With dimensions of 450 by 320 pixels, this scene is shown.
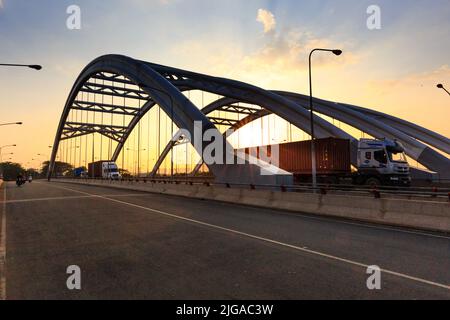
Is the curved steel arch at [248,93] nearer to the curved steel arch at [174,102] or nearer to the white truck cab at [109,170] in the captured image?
the curved steel arch at [174,102]

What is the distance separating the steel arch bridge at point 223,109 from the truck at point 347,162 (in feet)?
12.7

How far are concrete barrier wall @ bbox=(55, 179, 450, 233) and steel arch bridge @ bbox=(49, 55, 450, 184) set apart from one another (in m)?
5.49

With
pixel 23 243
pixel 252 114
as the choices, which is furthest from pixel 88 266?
pixel 252 114

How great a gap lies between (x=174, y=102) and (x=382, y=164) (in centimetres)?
1971

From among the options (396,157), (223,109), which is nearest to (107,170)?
(223,109)

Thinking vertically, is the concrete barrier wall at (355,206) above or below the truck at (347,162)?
below

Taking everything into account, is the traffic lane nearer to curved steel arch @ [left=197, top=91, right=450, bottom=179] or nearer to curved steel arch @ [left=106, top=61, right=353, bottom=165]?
curved steel arch @ [left=106, top=61, right=353, bottom=165]

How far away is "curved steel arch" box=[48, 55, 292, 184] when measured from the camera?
2402 centimetres

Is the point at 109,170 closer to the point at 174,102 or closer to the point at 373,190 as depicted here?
the point at 174,102

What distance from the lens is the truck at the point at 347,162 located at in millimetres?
23672

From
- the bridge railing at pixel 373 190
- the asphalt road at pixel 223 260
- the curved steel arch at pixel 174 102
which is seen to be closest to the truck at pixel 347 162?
the bridge railing at pixel 373 190

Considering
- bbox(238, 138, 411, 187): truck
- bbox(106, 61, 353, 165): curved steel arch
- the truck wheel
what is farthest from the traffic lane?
the truck wheel

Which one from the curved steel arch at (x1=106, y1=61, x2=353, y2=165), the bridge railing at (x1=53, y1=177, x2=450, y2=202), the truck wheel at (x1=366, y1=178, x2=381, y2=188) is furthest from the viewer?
the curved steel arch at (x1=106, y1=61, x2=353, y2=165)
